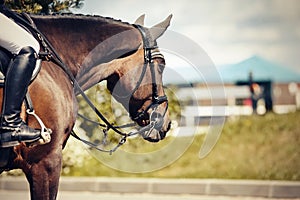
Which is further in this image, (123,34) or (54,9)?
(54,9)

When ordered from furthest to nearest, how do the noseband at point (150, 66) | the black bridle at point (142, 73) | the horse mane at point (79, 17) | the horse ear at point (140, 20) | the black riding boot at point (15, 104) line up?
1. the horse ear at point (140, 20)
2. the noseband at point (150, 66)
3. the horse mane at point (79, 17)
4. the black bridle at point (142, 73)
5. the black riding boot at point (15, 104)

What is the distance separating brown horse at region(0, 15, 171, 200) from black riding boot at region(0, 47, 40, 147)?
0.24m

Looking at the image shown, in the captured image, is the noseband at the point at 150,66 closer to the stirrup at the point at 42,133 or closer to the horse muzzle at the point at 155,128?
the horse muzzle at the point at 155,128

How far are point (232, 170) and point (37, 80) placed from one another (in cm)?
598

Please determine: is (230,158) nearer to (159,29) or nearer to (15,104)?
(159,29)

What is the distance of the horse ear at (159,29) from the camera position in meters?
4.45

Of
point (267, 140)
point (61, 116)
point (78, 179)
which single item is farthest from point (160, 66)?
point (267, 140)

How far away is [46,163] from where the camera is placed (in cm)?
399

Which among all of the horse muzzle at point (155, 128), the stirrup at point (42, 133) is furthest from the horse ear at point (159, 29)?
the stirrup at point (42, 133)

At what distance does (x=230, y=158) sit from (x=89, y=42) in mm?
6132

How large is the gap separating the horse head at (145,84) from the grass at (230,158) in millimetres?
4159

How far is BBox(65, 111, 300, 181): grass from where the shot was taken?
9250mm

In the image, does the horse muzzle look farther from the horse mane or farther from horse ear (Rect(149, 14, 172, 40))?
the horse mane

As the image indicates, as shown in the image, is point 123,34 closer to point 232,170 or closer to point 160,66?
point 160,66
